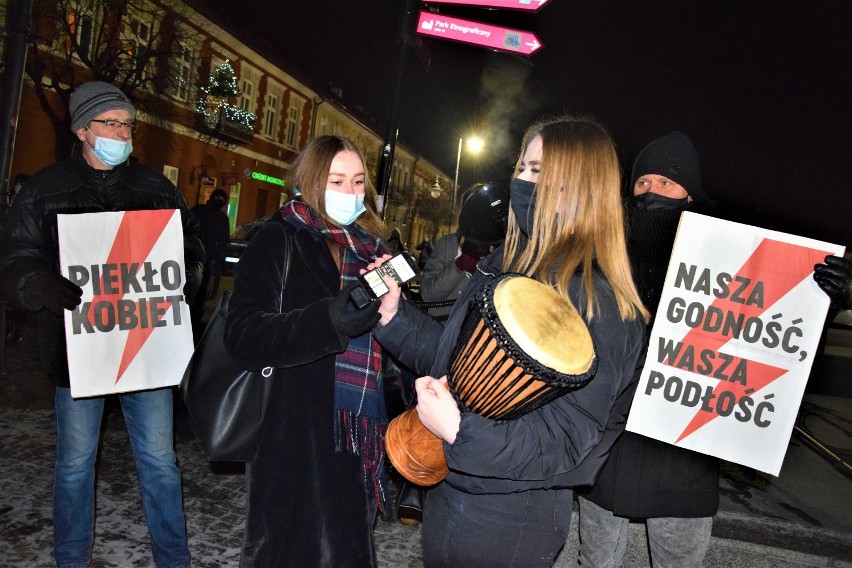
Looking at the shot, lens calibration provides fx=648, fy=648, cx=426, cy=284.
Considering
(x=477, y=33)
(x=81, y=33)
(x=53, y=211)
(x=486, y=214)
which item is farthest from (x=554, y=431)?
(x=81, y=33)

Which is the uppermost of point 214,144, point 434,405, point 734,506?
point 214,144

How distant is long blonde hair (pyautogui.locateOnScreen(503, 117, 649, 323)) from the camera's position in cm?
165

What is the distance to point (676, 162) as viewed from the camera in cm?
276

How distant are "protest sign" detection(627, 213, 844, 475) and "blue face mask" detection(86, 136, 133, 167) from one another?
2501 millimetres

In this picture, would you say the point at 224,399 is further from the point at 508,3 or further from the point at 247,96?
the point at 247,96

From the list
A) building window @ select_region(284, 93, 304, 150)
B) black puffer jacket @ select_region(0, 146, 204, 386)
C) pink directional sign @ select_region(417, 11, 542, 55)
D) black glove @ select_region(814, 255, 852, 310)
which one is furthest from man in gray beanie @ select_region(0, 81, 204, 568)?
building window @ select_region(284, 93, 304, 150)

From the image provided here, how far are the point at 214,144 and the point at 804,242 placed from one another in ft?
97.2

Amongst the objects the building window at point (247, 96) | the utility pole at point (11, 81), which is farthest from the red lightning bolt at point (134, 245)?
the building window at point (247, 96)

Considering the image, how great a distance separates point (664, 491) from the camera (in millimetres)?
2508

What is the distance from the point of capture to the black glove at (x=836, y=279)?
7.55 feet

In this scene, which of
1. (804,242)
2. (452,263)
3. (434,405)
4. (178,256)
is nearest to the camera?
(434,405)

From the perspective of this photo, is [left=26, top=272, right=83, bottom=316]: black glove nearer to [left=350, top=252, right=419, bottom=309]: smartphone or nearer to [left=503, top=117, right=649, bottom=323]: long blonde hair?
[left=350, top=252, right=419, bottom=309]: smartphone

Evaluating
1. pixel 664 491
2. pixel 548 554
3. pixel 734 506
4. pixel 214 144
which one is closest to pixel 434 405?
pixel 548 554

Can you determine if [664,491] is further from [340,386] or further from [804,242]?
[340,386]
